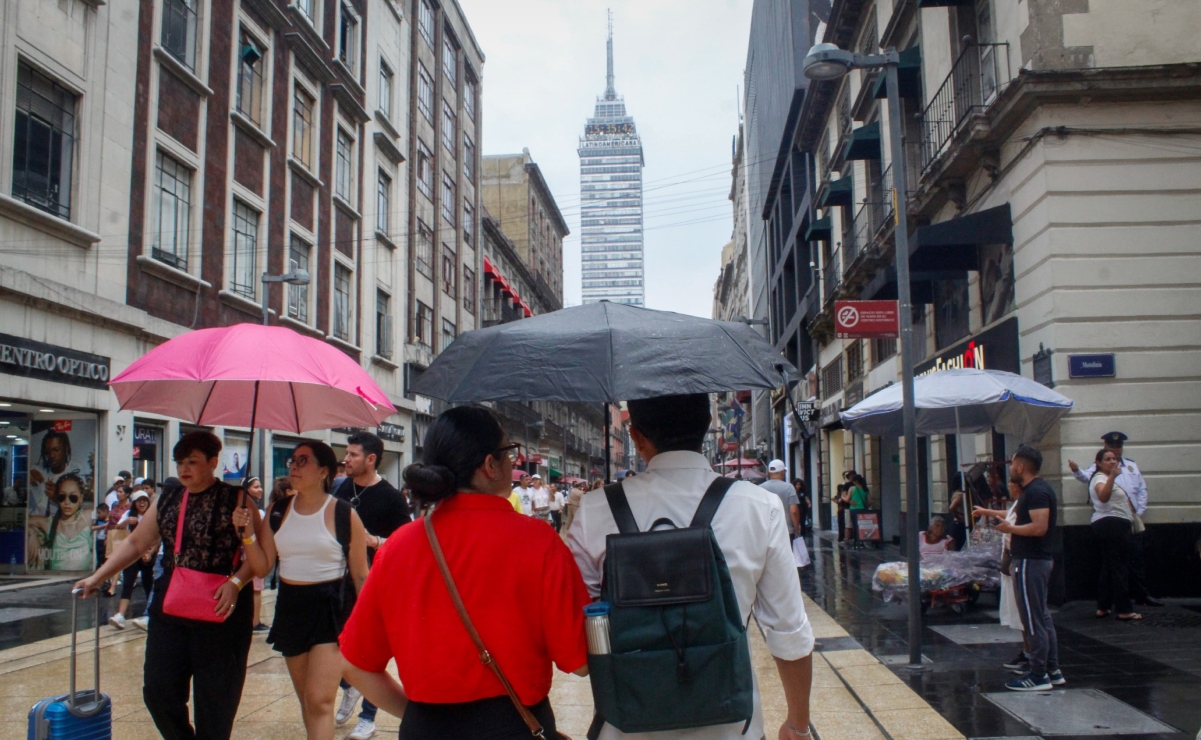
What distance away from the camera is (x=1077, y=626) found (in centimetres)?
978

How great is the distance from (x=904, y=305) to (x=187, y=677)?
6.57m

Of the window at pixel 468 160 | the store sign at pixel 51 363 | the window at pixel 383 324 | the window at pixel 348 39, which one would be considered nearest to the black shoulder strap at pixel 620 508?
the store sign at pixel 51 363

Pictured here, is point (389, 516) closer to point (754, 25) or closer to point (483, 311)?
point (483, 311)

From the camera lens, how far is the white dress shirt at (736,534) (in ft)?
8.38

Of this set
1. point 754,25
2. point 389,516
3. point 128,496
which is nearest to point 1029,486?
point 389,516

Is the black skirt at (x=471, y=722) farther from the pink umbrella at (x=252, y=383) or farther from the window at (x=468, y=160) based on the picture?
the window at (x=468, y=160)

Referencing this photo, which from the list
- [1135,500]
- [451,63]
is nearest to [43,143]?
[1135,500]

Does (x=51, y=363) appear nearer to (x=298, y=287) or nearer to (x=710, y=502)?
(x=298, y=287)

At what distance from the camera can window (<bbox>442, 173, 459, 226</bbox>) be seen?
134 feet

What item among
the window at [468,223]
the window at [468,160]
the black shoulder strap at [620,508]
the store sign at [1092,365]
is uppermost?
the window at [468,160]

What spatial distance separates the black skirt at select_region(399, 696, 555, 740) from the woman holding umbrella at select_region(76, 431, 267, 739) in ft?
7.80

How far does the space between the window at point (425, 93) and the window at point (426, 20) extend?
4.89 ft

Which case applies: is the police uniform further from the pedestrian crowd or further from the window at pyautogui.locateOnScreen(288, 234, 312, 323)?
the window at pyautogui.locateOnScreen(288, 234, 312, 323)

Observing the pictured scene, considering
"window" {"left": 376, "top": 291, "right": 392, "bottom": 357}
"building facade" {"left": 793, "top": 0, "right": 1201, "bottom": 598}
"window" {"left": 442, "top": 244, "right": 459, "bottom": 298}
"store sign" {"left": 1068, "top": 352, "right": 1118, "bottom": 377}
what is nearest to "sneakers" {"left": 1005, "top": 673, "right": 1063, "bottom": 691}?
"building facade" {"left": 793, "top": 0, "right": 1201, "bottom": 598}
